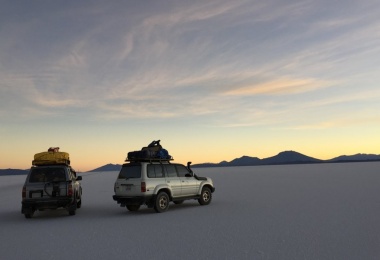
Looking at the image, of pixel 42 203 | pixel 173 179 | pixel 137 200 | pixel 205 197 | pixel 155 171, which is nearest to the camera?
pixel 42 203

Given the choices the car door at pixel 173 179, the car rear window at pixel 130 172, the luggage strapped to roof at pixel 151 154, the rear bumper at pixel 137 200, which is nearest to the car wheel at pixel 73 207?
the rear bumper at pixel 137 200

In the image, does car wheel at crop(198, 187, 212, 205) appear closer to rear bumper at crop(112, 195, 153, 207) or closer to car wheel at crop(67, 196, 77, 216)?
rear bumper at crop(112, 195, 153, 207)

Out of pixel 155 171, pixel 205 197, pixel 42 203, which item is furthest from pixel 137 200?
pixel 205 197

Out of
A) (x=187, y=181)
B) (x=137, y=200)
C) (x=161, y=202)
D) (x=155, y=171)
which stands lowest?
(x=161, y=202)

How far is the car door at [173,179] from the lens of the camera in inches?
652

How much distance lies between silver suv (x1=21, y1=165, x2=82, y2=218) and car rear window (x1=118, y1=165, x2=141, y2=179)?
1929 mm

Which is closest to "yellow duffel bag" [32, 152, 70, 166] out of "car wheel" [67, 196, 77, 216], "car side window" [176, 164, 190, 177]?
"car wheel" [67, 196, 77, 216]

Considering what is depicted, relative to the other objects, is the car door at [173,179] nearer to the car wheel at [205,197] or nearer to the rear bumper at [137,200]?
the rear bumper at [137,200]

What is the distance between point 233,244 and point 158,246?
164 centimetres

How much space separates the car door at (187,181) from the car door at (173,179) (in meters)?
0.23

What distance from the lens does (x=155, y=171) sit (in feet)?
53.3

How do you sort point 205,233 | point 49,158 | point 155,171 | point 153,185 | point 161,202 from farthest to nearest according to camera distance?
point 49,158, point 155,171, point 161,202, point 153,185, point 205,233

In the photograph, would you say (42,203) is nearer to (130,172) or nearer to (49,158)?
(49,158)

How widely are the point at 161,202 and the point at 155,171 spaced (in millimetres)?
1192
